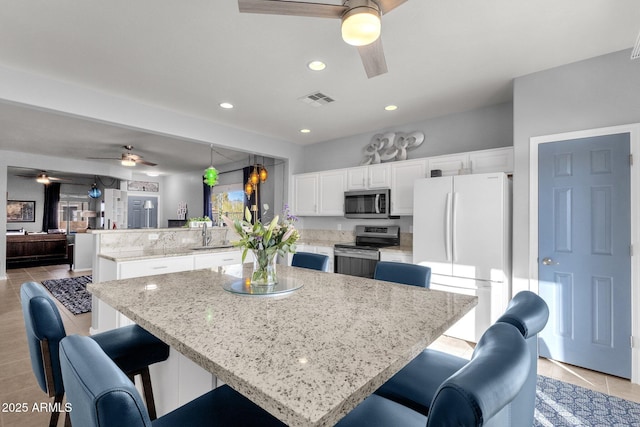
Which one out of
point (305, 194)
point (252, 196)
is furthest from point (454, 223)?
point (252, 196)

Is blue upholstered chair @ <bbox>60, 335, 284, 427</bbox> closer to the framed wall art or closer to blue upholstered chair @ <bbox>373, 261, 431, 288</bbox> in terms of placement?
blue upholstered chair @ <bbox>373, 261, 431, 288</bbox>

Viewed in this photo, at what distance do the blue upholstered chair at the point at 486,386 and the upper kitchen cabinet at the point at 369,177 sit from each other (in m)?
3.77

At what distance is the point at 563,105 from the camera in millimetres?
2832

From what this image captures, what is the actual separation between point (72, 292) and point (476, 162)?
6.55 metres

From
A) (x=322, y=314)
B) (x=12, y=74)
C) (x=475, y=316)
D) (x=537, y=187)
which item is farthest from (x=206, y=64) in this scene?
(x=475, y=316)

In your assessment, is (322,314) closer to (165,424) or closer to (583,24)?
(165,424)

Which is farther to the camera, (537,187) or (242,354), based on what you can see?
(537,187)

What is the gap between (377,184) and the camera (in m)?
4.55

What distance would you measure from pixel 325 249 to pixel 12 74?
396 cm

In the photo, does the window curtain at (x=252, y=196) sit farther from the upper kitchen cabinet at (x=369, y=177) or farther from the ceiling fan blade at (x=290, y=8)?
the ceiling fan blade at (x=290, y=8)

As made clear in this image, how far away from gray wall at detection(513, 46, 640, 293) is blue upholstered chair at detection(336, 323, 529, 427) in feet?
8.70

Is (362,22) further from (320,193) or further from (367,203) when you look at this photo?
(320,193)

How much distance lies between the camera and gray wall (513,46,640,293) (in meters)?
2.60

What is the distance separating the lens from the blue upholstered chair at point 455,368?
1.00 m
